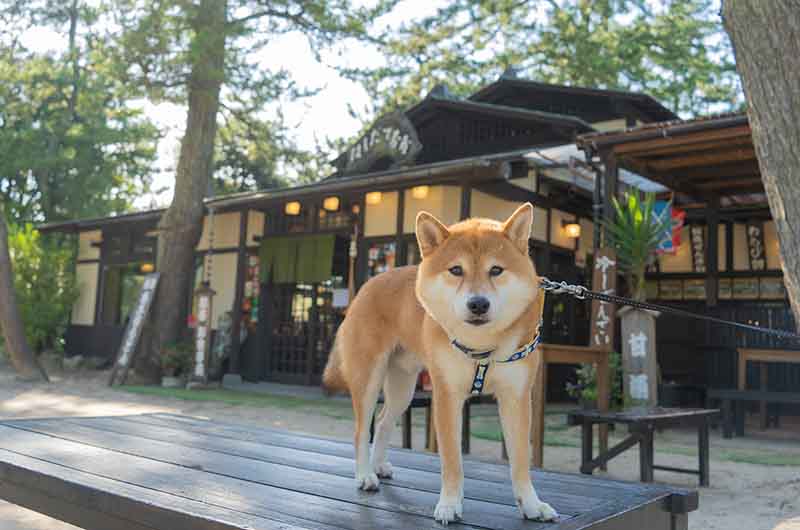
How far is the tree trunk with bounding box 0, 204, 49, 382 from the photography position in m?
12.2

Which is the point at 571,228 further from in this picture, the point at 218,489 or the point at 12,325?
the point at 12,325

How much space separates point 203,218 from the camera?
1362cm

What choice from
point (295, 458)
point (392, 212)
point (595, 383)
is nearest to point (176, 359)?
point (392, 212)

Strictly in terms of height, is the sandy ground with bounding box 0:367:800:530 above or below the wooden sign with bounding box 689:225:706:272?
below

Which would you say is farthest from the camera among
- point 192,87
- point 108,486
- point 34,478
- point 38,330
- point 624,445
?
point 38,330

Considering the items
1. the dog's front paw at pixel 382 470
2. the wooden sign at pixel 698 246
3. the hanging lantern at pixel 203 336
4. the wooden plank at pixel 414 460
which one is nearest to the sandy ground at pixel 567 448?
the wooden plank at pixel 414 460

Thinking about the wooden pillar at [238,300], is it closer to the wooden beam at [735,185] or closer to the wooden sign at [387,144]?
the wooden sign at [387,144]

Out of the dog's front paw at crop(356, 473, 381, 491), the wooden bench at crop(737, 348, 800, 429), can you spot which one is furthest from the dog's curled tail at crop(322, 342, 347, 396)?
the wooden bench at crop(737, 348, 800, 429)

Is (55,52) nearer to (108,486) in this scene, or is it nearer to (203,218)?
(203,218)

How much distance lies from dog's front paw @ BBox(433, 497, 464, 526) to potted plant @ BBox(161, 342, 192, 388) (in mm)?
11434

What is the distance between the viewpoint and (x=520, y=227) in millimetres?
2049

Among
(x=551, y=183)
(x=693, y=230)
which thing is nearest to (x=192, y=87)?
(x=551, y=183)

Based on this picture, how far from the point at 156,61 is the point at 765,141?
11085 mm

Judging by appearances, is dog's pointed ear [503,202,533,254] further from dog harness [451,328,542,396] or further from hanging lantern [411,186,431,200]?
hanging lantern [411,186,431,200]
